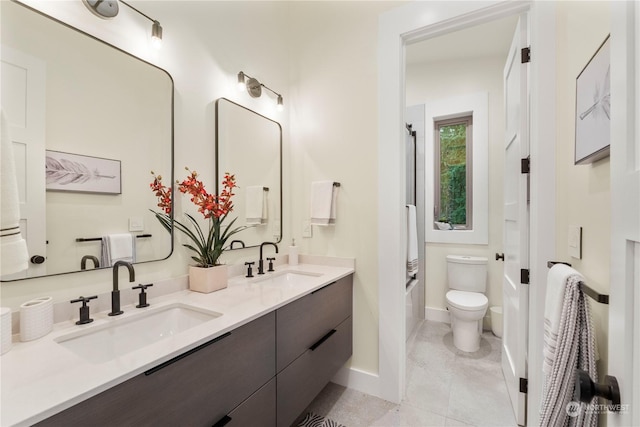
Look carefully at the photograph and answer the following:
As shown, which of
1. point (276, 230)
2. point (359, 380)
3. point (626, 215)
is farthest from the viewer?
point (276, 230)

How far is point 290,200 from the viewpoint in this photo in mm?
2301

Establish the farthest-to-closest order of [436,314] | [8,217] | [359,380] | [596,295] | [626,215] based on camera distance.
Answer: [436,314]
[359,380]
[596,295]
[8,217]
[626,215]

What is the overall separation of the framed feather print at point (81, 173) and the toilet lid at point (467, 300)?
260 centimetres

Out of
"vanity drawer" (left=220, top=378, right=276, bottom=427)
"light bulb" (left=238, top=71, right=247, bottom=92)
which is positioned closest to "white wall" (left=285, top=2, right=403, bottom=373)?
"light bulb" (left=238, top=71, right=247, bottom=92)

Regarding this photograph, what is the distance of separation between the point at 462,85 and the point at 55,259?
364 cm

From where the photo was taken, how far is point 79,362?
778 millimetres

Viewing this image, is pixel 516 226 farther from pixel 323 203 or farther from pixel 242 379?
pixel 242 379

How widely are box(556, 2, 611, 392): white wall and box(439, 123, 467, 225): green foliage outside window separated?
192 cm

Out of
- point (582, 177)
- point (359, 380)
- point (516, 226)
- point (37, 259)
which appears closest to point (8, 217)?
point (37, 259)

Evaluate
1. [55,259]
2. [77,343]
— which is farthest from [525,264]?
[55,259]

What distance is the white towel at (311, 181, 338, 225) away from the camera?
206 cm

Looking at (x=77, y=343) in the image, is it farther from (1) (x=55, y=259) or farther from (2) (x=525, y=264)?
(2) (x=525, y=264)

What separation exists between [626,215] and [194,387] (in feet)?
3.90

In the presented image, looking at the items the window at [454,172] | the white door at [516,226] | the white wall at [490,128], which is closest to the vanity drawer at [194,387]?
the white door at [516,226]
